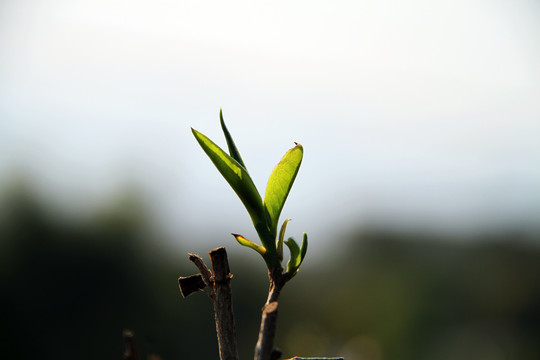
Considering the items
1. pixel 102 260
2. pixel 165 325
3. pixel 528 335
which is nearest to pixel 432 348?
pixel 528 335

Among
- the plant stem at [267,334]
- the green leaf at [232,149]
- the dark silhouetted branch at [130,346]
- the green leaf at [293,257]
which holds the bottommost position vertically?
the dark silhouetted branch at [130,346]

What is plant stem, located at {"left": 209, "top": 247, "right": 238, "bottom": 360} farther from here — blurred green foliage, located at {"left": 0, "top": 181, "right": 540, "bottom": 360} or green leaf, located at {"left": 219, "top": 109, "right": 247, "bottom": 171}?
blurred green foliage, located at {"left": 0, "top": 181, "right": 540, "bottom": 360}

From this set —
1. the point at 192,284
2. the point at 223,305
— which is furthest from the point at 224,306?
the point at 192,284

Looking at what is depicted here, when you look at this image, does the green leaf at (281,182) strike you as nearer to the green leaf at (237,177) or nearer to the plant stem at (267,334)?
the green leaf at (237,177)

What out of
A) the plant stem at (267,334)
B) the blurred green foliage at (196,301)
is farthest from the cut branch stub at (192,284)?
the blurred green foliage at (196,301)

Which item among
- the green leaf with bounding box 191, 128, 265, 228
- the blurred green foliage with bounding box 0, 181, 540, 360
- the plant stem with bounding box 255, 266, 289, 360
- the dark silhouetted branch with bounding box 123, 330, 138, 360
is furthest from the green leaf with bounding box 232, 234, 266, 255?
the blurred green foliage with bounding box 0, 181, 540, 360

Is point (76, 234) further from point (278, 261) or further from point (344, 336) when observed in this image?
point (278, 261)

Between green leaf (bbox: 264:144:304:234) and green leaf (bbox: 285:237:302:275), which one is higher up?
green leaf (bbox: 264:144:304:234)
